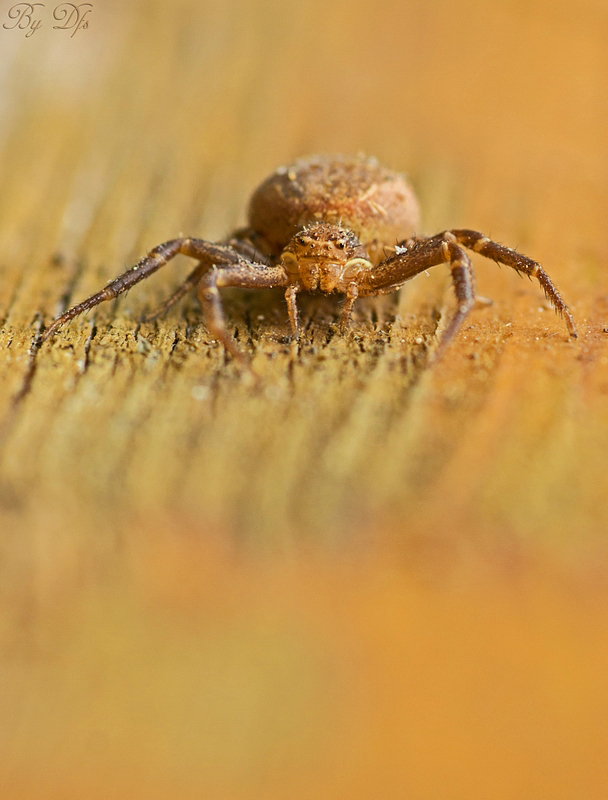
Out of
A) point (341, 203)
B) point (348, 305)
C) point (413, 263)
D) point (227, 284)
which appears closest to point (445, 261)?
point (413, 263)

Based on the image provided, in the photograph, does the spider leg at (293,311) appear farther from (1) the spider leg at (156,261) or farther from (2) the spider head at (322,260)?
(1) the spider leg at (156,261)

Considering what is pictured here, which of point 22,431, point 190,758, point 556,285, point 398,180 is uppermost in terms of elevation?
point 398,180

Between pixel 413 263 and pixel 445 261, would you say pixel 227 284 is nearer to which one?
pixel 413 263

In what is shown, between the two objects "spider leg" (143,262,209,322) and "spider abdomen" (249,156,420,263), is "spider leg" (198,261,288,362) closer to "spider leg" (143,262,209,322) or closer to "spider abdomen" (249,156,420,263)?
"spider leg" (143,262,209,322)

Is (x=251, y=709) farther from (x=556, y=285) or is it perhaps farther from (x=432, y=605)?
(x=556, y=285)

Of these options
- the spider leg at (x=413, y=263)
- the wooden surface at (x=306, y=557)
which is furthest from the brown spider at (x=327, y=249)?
the wooden surface at (x=306, y=557)

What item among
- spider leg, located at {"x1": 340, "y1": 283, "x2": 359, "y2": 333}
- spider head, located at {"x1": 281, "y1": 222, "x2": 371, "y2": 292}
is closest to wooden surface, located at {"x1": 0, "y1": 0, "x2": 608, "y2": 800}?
spider leg, located at {"x1": 340, "y1": 283, "x2": 359, "y2": 333}

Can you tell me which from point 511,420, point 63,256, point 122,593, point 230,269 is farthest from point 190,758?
point 63,256
